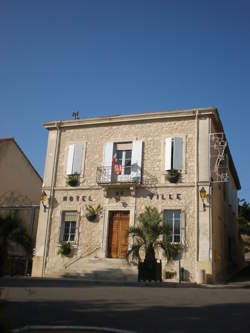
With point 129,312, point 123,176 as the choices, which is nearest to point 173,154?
point 123,176

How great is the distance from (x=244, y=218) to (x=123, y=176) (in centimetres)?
1528

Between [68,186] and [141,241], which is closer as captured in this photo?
[141,241]

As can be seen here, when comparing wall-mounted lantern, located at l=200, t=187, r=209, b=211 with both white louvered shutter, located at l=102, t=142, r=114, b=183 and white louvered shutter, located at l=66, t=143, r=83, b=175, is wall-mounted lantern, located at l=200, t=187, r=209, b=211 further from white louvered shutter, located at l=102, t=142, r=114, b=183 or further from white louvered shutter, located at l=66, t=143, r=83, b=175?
white louvered shutter, located at l=66, t=143, r=83, b=175

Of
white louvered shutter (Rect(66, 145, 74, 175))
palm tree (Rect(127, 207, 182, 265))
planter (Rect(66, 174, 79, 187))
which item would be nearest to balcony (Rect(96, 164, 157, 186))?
planter (Rect(66, 174, 79, 187))

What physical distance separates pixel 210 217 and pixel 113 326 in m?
11.6

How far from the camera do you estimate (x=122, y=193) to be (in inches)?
688

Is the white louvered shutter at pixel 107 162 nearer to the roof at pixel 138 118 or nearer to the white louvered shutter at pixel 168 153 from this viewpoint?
the roof at pixel 138 118

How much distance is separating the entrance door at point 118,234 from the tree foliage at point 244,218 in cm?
1467

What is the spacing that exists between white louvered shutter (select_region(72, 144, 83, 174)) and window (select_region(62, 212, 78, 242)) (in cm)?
206

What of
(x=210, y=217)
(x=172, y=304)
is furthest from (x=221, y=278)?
(x=172, y=304)

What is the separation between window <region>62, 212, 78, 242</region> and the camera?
58.7ft

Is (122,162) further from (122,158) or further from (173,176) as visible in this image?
(173,176)

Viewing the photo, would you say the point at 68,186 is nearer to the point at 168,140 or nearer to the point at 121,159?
the point at 121,159

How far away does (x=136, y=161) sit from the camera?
17625mm
